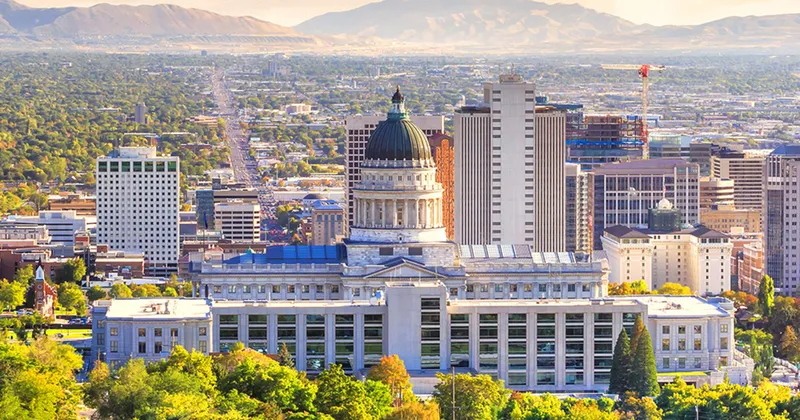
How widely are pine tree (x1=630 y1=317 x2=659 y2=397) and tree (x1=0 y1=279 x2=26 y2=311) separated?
188 ft

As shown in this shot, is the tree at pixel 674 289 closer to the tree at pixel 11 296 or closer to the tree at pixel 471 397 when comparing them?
the tree at pixel 11 296

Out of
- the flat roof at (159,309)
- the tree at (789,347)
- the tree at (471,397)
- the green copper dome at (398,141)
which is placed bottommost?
the tree at (789,347)

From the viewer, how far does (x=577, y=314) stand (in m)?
148

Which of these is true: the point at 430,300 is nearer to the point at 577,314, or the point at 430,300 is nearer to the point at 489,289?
the point at 577,314

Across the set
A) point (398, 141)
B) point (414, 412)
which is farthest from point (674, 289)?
point (414, 412)

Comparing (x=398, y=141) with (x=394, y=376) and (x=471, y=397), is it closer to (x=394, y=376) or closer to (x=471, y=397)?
(x=394, y=376)

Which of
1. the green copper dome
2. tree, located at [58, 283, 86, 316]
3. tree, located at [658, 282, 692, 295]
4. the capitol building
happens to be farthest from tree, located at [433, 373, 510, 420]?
tree, located at [58, 283, 86, 316]

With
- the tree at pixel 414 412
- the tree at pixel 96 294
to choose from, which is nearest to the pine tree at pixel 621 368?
the tree at pixel 414 412

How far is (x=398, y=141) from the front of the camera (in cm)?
16662

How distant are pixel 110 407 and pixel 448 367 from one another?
2666cm

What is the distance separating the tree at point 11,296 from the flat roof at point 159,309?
105ft

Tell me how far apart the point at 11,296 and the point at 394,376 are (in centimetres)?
5815

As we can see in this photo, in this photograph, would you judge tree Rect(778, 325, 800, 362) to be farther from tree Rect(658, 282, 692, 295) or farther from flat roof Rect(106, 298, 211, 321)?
flat roof Rect(106, 298, 211, 321)

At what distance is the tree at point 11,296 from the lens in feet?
616
